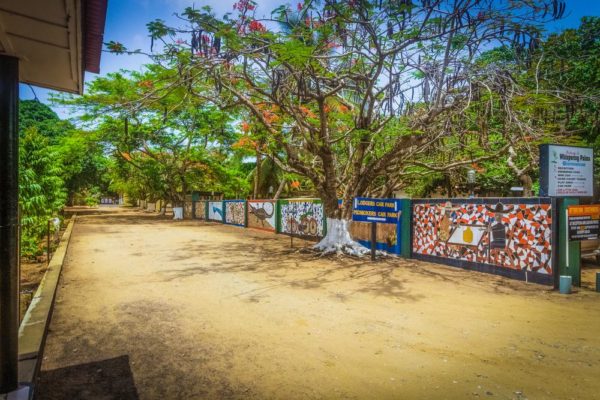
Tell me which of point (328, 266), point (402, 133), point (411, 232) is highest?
point (402, 133)

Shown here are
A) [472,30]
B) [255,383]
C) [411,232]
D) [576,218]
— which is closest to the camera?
[255,383]

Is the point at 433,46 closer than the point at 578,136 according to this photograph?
Yes

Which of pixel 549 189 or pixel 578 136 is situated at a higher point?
pixel 578 136

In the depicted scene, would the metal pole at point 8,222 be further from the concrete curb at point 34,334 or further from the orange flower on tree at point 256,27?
the orange flower on tree at point 256,27

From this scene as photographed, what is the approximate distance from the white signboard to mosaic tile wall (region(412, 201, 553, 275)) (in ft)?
1.53

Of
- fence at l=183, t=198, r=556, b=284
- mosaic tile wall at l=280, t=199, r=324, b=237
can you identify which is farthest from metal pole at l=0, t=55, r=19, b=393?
mosaic tile wall at l=280, t=199, r=324, b=237

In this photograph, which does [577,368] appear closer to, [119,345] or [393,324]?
[393,324]

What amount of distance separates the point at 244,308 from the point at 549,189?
5941mm

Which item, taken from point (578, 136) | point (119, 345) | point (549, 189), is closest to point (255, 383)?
point (119, 345)

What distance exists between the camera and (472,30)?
7484mm

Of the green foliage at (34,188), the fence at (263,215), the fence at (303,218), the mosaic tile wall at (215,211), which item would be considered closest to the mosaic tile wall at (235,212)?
the fence at (263,215)

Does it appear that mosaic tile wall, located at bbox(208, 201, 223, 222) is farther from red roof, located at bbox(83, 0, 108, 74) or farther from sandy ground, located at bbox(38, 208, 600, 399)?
red roof, located at bbox(83, 0, 108, 74)

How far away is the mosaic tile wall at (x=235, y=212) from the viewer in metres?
21.3

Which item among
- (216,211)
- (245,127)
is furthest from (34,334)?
(216,211)
